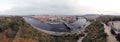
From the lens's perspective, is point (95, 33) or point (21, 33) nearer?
point (21, 33)

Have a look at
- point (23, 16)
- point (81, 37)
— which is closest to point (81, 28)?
point (81, 37)

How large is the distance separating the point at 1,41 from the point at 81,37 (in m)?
2.89

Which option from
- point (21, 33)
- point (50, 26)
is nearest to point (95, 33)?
point (50, 26)

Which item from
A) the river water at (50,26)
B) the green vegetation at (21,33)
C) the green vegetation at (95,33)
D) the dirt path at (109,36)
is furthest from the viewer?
the river water at (50,26)

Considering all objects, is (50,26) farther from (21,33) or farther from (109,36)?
(109,36)

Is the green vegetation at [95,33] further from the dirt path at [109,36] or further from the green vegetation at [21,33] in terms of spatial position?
the green vegetation at [21,33]

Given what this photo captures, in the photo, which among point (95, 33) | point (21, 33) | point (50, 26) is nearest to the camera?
point (21, 33)

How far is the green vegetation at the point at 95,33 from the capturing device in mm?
8846

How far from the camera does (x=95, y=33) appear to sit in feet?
31.3

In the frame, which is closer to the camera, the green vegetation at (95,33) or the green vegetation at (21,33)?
the green vegetation at (21,33)

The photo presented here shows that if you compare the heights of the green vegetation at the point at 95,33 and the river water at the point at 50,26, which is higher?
the river water at the point at 50,26

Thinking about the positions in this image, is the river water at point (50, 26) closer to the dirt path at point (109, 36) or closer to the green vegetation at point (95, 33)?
the green vegetation at point (95, 33)

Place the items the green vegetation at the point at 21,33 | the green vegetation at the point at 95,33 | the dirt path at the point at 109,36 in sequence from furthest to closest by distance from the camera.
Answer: the dirt path at the point at 109,36, the green vegetation at the point at 95,33, the green vegetation at the point at 21,33

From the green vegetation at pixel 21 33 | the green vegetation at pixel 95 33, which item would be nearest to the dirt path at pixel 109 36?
the green vegetation at pixel 95 33
